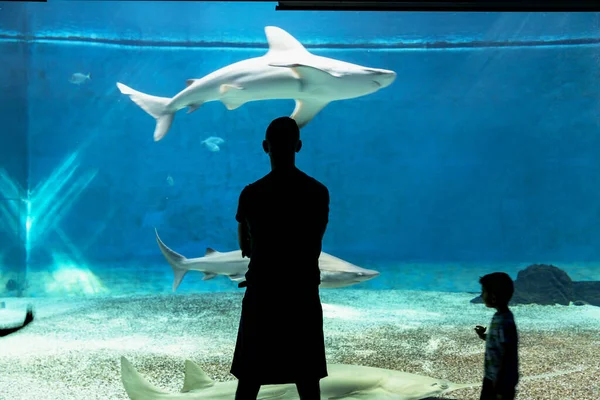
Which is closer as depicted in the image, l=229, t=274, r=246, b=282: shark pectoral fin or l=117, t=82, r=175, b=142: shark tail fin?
l=229, t=274, r=246, b=282: shark pectoral fin

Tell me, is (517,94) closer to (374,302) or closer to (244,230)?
(374,302)

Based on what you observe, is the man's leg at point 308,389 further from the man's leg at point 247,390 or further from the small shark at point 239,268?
the small shark at point 239,268

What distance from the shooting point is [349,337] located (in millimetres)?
4898

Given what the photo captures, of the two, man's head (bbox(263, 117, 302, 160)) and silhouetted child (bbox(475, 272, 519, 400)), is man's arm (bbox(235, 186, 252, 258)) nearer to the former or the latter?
man's head (bbox(263, 117, 302, 160))

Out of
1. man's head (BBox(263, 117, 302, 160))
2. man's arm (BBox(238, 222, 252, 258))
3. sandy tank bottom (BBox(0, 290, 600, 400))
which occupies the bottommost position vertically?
sandy tank bottom (BBox(0, 290, 600, 400))

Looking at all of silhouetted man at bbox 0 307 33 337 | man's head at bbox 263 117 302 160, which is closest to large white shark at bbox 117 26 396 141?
man's head at bbox 263 117 302 160

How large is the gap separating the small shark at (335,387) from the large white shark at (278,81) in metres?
2.59

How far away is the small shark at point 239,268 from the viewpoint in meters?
4.33

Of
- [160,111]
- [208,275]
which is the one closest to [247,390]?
[208,275]

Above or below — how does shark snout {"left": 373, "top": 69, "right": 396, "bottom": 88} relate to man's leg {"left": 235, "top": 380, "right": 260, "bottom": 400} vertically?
above

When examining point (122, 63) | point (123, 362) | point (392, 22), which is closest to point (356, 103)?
point (392, 22)

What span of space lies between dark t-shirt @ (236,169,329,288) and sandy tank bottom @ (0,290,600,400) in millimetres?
1673

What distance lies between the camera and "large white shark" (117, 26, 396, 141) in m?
4.61

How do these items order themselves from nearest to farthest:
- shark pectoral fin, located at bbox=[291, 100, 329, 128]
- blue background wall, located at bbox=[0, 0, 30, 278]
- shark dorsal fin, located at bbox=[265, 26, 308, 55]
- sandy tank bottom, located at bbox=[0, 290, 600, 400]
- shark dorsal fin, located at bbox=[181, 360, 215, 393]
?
1. shark dorsal fin, located at bbox=[181, 360, 215, 393]
2. sandy tank bottom, located at bbox=[0, 290, 600, 400]
3. shark dorsal fin, located at bbox=[265, 26, 308, 55]
4. shark pectoral fin, located at bbox=[291, 100, 329, 128]
5. blue background wall, located at bbox=[0, 0, 30, 278]
